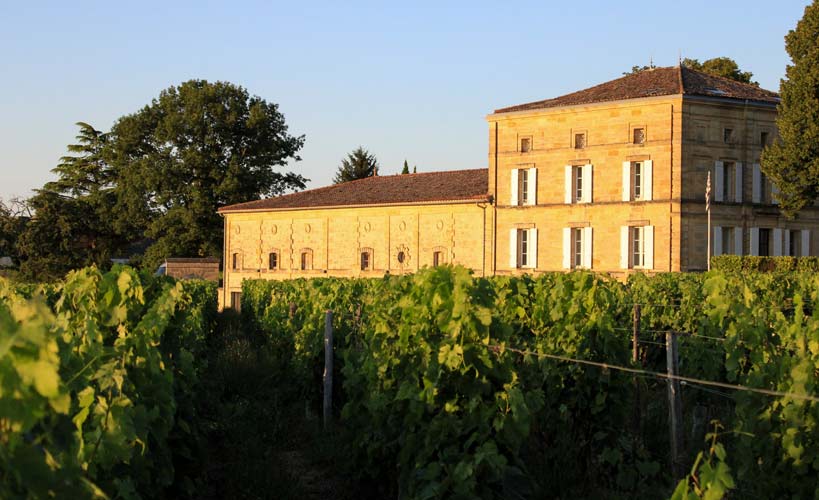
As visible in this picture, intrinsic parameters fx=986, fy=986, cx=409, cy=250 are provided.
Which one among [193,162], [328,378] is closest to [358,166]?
[193,162]

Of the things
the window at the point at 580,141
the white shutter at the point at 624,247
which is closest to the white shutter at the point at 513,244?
the window at the point at 580,141

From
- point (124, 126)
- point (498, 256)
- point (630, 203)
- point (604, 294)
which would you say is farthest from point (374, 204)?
point (604, 294)

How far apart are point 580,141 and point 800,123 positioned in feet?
26.4

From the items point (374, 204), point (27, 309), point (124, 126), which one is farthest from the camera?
point (124, 126)

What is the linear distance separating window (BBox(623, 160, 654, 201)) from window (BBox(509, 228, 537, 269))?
4.05m

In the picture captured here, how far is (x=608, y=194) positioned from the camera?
37.1m

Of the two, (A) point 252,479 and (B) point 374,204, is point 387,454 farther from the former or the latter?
(B) point 374,204

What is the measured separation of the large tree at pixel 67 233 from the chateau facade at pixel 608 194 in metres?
23.3

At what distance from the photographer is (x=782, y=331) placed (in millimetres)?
7543

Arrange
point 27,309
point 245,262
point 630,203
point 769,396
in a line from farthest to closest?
point 245,262
point 630,203
point 769,396
point 27,309

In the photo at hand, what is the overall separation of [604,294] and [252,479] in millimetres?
3793

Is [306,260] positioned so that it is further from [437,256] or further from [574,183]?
[574,183]

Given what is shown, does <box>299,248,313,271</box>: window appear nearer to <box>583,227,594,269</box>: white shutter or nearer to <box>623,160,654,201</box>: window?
<box>583,227,594,269</box>: white shutter

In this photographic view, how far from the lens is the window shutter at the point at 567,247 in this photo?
37.7 meters
